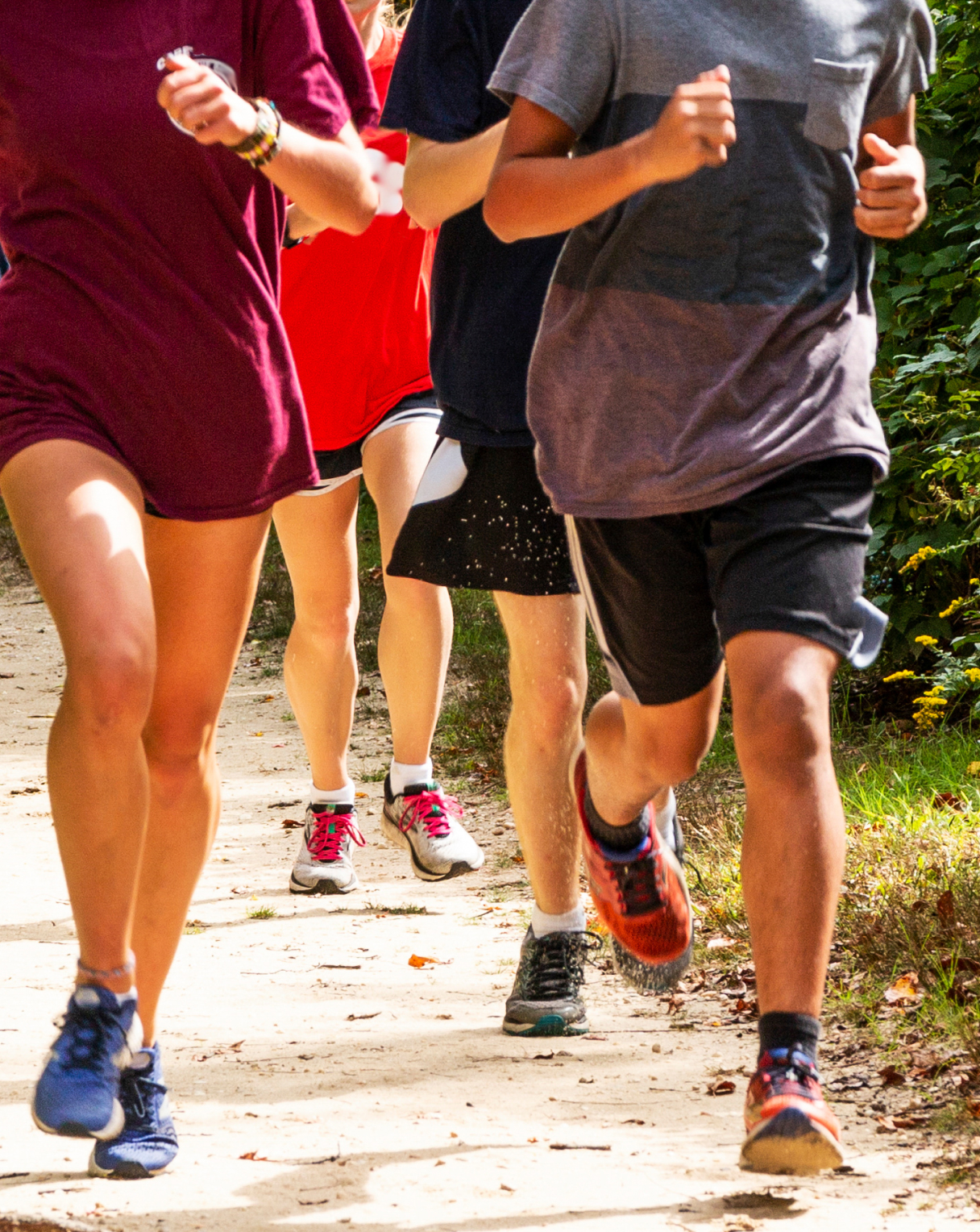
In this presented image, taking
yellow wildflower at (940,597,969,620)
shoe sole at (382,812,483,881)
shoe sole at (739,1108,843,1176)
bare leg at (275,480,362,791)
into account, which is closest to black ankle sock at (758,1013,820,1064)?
shoe sole at (739,1108,843,1176)

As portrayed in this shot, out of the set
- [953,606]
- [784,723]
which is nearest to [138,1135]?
[784,723]

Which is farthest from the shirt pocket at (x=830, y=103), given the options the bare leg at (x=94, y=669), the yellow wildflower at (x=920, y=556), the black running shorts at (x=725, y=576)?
the yellow wildflower at (x=920, y=556)

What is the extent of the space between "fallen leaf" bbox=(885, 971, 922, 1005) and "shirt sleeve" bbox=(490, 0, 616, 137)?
6.49 ft

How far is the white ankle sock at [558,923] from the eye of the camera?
3891mm

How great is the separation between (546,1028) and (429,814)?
1276mm

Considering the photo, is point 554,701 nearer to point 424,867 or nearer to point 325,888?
point 424,867

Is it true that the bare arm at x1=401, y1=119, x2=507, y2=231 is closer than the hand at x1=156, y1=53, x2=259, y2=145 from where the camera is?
No

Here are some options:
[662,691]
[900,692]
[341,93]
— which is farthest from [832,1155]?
[900,692]

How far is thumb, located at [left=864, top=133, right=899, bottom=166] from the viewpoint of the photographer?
2.83m

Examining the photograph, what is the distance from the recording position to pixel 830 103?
2.85 m

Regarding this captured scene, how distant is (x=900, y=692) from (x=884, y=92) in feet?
14.1

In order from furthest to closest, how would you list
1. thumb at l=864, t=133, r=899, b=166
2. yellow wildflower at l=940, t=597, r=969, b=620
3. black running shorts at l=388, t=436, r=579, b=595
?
yellow wildflower at l=940, t=597, r=969, b=620, black running shorts at l=388, t=436, r=579, b=595, thumb at l=864, t=133, r=899, b=166

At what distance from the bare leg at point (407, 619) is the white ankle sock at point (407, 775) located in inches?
0.7

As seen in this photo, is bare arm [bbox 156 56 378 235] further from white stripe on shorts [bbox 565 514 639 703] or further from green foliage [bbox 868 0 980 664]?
green foliage [bbox 868 0 980 664]
